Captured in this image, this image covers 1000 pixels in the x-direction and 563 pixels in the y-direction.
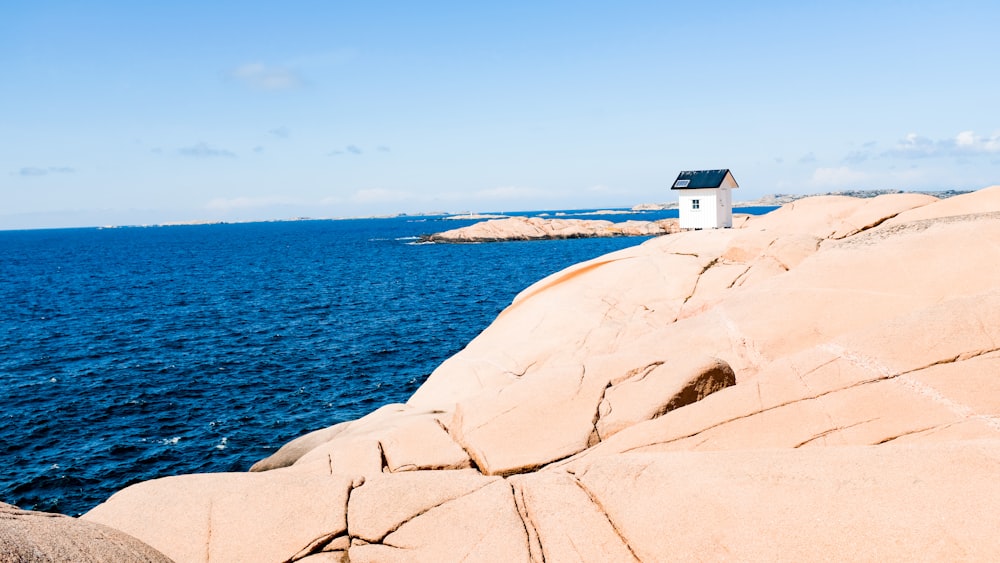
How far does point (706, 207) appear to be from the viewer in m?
51.9

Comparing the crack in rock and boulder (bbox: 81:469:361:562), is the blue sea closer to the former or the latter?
boulder (bbox: 81:469:361:562)

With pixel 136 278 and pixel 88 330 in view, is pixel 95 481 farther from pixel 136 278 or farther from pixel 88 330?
pixel 136 278

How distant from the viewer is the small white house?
51250mm

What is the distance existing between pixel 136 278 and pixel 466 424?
8506 cm

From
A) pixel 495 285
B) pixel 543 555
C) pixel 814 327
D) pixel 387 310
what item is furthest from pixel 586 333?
pixel 495 285

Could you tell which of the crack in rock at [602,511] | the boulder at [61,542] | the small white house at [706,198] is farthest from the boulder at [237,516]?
the small white house at [706,198]

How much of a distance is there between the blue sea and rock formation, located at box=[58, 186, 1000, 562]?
7.81 metres

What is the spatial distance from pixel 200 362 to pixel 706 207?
130 ft

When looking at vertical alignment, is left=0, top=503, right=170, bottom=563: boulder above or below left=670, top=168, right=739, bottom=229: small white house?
below

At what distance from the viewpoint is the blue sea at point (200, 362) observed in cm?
2367

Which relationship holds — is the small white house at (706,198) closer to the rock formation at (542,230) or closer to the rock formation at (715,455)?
the rock formation at (715,455)

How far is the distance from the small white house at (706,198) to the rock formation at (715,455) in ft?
112

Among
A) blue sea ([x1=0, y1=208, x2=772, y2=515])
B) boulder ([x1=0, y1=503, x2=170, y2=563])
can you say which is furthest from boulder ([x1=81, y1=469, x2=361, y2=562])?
blue sea ([x1=0, y1=208, x2=772, y2=515])

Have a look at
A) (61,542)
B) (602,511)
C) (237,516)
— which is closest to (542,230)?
(237,516)
